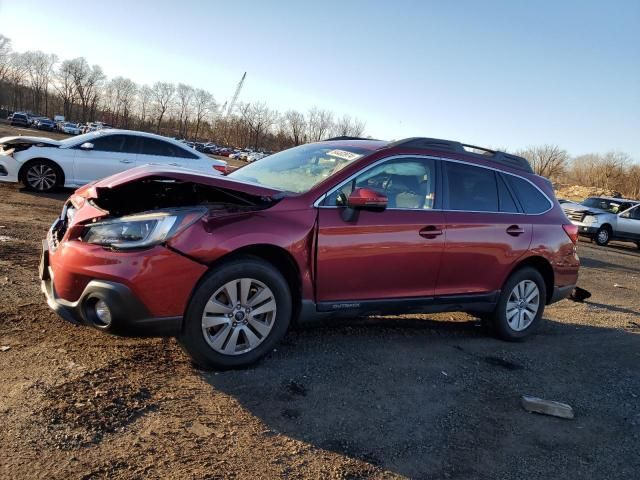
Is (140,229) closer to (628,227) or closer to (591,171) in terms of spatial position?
(628,227)

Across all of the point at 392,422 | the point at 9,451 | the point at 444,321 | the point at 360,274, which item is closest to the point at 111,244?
the point at 9,451

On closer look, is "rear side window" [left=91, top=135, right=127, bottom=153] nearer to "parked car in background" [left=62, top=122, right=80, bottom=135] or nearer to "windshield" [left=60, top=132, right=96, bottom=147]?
"windshield" [left=60, top=132, right=96, bottom=147]

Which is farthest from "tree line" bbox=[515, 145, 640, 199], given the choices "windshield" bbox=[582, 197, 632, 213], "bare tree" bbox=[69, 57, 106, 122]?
"bare tree" bbox=[69, 57, 106, 122]

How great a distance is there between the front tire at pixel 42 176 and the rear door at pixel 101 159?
1.35 feet

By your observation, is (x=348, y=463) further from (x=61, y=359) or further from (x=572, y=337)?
(x=572, y=337)

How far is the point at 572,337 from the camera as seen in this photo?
6137 millimetres

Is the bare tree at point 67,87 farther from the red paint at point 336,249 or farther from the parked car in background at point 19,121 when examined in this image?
the red paint at point 336,249

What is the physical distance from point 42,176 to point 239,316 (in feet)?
32.0

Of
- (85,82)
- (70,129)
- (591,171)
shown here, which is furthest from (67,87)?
(591,171)

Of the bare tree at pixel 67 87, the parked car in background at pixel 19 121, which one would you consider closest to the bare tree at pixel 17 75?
the bare tree at pixel 67 87

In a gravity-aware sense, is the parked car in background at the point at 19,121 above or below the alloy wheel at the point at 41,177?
above

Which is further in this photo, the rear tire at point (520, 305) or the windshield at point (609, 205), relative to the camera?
the windshield at point (609, 205)

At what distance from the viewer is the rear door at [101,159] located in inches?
460

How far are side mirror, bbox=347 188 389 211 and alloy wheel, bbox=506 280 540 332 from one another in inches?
88.3
